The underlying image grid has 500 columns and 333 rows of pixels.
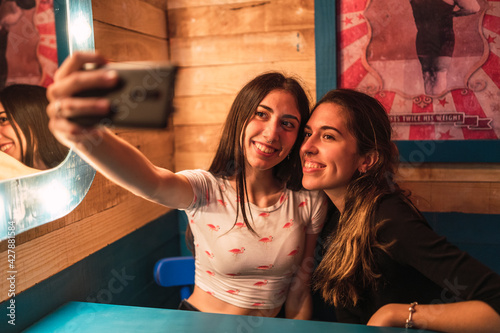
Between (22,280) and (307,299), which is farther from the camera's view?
(307,299)

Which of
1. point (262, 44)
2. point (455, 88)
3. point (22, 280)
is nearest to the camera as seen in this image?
point (22, 280)

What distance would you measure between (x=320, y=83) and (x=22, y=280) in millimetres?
1208

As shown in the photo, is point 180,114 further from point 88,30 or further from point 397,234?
point 397,234

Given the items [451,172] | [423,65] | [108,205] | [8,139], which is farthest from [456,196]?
[8,139]

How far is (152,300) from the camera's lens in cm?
169

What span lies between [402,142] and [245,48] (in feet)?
2.49

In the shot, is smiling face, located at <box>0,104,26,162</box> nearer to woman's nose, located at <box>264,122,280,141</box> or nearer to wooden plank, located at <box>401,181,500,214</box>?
woman's nose, located at <box>264,122,280,141</box>

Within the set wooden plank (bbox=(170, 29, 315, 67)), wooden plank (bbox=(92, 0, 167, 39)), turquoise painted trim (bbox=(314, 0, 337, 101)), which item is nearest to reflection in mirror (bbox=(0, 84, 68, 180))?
wooden plank (bbox=(92, 0, 167, 39))

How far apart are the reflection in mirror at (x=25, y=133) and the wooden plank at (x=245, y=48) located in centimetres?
77

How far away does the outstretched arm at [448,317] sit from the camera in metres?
0.94

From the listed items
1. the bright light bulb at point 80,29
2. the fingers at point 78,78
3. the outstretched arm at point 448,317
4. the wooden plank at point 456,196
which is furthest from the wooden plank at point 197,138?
the fingers at point 78,78

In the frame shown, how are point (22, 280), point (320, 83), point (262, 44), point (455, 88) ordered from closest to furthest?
point (22, 280) < point (455, 88) < point (320, 83) < point (262, 44)

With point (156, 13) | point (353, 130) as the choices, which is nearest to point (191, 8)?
point (156, 13)

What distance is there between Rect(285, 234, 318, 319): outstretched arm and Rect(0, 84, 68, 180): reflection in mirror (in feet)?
2.67
